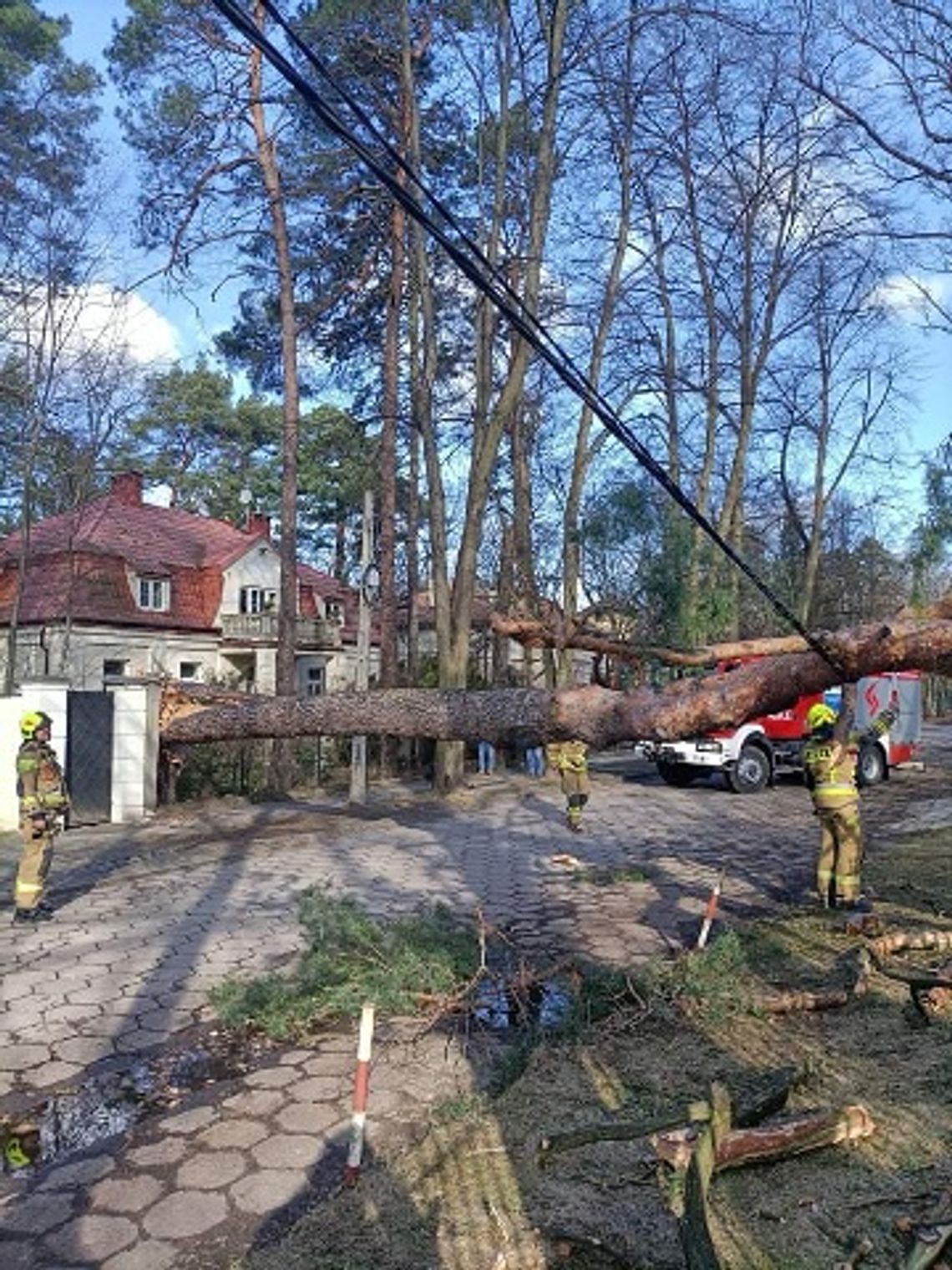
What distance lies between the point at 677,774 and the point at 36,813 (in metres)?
14.1

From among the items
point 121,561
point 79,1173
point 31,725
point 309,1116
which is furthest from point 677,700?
point 121,561

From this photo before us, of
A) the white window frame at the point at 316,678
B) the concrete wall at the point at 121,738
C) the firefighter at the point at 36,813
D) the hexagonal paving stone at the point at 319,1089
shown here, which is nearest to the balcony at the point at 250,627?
the white window frame at the point at 316,678

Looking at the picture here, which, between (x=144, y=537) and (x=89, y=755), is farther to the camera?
(x=144, y=537)

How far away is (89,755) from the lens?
46.2ft

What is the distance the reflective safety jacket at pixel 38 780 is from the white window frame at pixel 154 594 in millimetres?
24674

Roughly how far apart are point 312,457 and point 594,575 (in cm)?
1795

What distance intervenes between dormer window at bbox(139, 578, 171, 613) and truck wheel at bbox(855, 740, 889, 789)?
2180cm

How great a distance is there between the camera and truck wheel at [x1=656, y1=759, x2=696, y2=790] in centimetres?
2036

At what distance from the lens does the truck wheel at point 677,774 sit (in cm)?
2036

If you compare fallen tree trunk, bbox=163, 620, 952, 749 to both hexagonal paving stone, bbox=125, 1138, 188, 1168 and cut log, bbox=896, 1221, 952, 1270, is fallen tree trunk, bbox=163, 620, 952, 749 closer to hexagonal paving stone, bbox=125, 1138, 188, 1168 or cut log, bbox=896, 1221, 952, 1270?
hexagonal paving stone, bbox=125, 1138, 188, 1168

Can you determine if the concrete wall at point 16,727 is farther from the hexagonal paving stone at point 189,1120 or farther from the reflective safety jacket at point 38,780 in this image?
the hexagonal paving stone at point 189,1120

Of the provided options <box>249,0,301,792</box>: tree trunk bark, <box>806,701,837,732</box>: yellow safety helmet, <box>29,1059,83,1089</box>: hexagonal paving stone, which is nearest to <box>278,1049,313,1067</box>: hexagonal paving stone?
<box>29,1059,83,1089</box>: hexagonal paving stone

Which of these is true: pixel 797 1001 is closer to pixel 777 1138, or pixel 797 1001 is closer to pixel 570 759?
pixel 777 1138

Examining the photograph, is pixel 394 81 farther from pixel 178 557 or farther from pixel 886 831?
pixel 178 557
